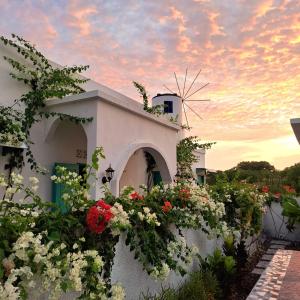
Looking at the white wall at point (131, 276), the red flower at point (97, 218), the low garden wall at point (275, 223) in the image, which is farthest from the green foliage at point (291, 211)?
the red flower at point (97, 218)

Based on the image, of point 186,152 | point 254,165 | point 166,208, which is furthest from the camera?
point 254,165

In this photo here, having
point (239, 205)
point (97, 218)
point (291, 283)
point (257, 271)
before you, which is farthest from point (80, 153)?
point (97, 218)

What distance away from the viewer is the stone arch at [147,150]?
25.6ft

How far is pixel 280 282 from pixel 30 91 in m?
7.14

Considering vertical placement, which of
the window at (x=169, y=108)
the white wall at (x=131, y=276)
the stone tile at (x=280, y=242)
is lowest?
the stone tile at (x=280, y=242)

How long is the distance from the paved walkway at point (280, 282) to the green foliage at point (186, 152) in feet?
18.5

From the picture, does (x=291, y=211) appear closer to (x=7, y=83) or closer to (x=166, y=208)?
(x=166, y=208)

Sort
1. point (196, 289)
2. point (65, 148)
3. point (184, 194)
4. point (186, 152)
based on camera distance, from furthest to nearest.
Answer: point (186, 152), point (65, 148), point (184, 194), point (196, 289)

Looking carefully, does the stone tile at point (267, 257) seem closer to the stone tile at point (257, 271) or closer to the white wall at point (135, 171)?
the stone tile at point (257, 271)

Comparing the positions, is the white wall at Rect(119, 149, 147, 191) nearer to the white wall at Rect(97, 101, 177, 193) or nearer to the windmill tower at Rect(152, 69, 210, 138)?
the white wall at Rect(97, 101, 177, 193)

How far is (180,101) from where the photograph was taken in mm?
17906

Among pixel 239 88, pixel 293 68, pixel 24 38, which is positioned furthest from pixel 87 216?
pixel 239 88

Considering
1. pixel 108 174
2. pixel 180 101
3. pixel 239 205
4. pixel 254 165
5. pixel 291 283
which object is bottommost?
pixel 291 283

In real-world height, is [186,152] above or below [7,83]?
below
